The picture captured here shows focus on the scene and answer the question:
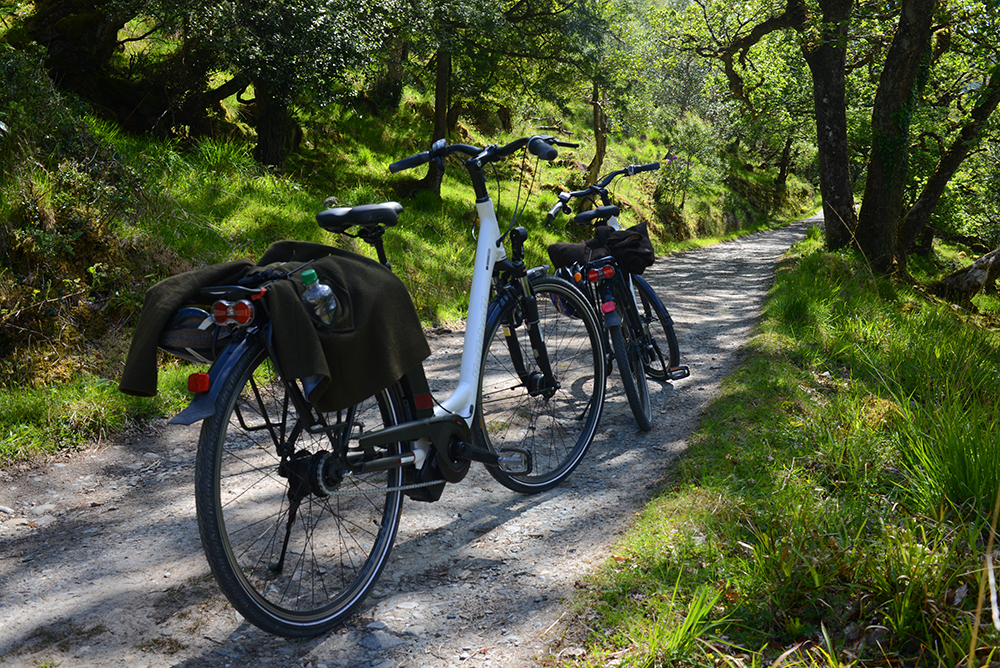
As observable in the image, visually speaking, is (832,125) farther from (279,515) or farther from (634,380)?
(279,515)

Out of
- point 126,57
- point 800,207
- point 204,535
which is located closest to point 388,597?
point 204,535

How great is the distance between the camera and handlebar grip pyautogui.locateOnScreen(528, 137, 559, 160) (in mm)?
2729

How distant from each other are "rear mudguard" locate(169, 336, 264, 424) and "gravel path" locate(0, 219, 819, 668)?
2.76 feet

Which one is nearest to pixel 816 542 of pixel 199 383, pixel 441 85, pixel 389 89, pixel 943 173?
pixel 199 383

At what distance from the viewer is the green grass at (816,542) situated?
185cm

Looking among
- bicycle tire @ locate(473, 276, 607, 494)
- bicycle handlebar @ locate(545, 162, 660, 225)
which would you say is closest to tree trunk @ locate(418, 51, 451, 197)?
bicycle handlebar @ locate(545, 162, 660, 225)

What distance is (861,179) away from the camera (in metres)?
21.3

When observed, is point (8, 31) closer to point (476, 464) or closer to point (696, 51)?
point (476, 464)

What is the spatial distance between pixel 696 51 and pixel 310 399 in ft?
48.2

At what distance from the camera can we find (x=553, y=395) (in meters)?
3.49

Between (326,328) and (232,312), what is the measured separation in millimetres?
290

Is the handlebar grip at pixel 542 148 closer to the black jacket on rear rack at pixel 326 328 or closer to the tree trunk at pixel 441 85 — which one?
the black jacket on rear rack at pixel 326 328

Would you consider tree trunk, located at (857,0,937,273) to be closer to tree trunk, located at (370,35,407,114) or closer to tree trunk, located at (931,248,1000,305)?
tree trunk, located at (931,248,1000,305)

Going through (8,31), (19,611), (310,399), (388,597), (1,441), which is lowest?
(388,597)
